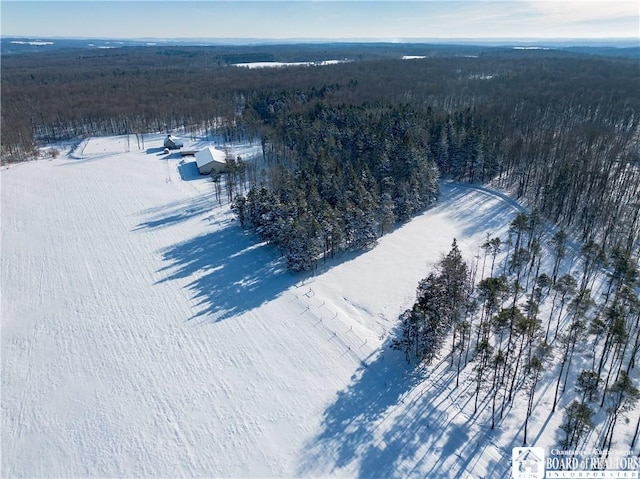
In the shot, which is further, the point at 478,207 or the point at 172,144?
the point at 172,144

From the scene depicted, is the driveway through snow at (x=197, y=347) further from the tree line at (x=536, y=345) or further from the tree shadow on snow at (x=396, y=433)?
the tree line at (x=536, y=345)

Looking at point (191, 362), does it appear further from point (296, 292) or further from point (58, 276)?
point (58, 276)

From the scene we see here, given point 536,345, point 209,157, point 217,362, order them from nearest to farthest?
point 217,362 → point 536,345 → point 209,157

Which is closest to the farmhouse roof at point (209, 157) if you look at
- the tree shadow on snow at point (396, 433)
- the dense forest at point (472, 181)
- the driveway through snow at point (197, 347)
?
the dense forest at point (472, 181)

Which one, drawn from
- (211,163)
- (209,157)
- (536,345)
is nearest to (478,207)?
(536,345)

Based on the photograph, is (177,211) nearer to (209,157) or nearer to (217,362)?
(209,157)

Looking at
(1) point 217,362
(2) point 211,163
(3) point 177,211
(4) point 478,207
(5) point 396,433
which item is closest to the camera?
(5) point 396,433

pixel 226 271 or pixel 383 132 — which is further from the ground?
pixel 383 132

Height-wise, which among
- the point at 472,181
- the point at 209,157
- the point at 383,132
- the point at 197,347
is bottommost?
the point at 197,347
